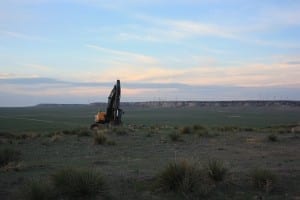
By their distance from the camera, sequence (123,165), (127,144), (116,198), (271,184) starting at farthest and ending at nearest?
(127,144)
(123,165)
(271,184)
(116,198)

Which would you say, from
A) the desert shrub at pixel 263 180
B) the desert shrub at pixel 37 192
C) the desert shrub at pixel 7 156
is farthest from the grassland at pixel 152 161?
the desert shrub at pixel 37 192

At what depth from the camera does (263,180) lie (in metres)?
14.3

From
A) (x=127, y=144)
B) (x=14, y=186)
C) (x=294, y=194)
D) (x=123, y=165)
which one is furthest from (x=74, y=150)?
(x=294, y=194)

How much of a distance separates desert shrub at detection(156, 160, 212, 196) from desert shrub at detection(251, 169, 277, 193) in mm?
1261

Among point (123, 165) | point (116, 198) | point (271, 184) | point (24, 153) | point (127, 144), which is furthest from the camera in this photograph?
point (127, 144)

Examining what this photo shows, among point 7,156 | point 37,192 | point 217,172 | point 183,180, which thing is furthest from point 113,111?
point 37,192

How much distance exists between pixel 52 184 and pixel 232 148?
1438cm

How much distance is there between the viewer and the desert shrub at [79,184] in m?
13.3

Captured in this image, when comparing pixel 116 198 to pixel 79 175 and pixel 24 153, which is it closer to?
pixel 79 175

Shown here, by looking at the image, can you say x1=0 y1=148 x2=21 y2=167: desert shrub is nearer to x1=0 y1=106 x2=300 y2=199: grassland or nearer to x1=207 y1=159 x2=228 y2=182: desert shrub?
x1=0 y1=106 x2=300 y2=199: grassland

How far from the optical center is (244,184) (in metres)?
14.5

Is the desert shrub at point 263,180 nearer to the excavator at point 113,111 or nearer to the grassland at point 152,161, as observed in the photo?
Result: the grassland at point 152,161

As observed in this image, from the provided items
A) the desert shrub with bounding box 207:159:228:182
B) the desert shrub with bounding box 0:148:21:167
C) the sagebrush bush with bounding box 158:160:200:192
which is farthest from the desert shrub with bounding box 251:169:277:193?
the desert shrub with bounding box 0:148:21:167

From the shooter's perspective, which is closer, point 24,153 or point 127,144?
point 24,153
